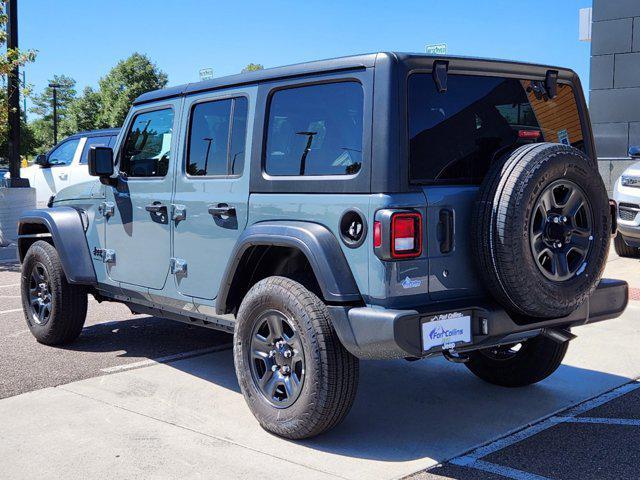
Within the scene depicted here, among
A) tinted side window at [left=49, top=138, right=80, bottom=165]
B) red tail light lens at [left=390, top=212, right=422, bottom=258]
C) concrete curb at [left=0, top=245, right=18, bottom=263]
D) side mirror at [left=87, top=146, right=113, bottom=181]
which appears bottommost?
concrete curb at [left=0, top=245, right=18, bottom=263]

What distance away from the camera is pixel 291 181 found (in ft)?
13.4

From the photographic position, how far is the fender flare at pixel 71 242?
229 inches

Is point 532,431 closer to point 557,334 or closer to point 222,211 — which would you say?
point 557,334

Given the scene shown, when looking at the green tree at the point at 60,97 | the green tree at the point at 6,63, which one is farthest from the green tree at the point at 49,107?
the green tree at the point at 6,63

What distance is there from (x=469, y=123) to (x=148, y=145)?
2439 millimetres

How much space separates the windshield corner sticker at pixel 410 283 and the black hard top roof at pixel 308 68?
1060mm

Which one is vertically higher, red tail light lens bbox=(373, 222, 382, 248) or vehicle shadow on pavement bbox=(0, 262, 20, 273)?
red tail light lens bbox=(373, 222, 382, 248)

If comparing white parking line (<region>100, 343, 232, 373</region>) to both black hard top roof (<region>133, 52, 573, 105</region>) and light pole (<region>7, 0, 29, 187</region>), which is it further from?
light pole (<region>7, 0, 29, 187</region>)

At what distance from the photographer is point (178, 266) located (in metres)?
4.86

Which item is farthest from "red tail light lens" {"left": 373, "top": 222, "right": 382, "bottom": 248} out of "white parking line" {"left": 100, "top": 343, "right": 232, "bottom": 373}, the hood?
the hood

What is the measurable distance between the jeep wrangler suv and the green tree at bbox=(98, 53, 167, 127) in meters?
55.9

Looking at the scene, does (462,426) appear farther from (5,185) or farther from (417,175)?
(5,185)

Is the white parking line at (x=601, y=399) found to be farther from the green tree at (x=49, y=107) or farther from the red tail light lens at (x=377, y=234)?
the green tree at (x=49, y=107)

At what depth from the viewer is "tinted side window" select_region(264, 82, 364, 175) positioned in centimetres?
383
